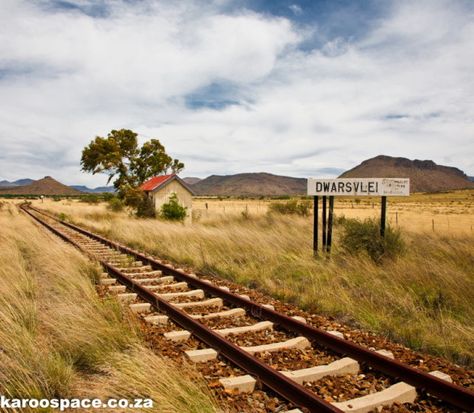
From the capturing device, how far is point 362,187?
35.3ft

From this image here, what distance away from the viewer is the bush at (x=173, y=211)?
25830 mm

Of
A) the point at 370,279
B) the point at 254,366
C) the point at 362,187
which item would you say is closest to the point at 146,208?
the point at 362,187

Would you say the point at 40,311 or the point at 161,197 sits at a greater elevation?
the point at 161,197

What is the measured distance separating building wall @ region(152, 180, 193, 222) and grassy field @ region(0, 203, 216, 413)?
20695 mm

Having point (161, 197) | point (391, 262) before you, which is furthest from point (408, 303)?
point (161, 197)

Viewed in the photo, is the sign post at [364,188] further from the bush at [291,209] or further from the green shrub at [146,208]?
the green shrub at [146,208]

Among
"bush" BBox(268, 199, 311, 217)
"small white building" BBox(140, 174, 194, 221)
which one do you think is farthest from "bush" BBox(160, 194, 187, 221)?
"bush" BBox(268, 199, 311, 217)

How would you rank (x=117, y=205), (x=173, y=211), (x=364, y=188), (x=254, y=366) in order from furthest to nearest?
(x=117, y=205) → (x=173, y=211) → (x=364, y=188) → (x=254, y=366)

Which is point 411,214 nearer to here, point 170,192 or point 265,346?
point 170,192

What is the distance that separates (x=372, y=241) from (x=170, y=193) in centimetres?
1939

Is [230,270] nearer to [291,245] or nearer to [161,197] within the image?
[291,245]

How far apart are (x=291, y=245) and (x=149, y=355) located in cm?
906

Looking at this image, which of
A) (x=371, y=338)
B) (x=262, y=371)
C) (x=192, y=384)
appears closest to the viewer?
(x=192, y=384)

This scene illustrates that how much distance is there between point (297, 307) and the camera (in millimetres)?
7070
